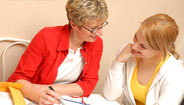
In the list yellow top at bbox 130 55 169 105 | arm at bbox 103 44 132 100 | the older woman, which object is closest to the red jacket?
the older woman

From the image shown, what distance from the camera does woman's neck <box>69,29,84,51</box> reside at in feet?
4.71

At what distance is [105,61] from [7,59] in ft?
2.91

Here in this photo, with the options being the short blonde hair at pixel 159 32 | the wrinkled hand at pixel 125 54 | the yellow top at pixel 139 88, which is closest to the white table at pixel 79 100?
the yellow top at pixel 139 88

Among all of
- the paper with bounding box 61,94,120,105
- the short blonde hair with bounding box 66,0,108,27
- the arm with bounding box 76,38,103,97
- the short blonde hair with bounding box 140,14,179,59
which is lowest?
the paper with bounding box 61,94,120,105

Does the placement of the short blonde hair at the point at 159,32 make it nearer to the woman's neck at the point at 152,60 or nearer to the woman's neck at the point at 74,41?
the woman's neck at the point at 152,60

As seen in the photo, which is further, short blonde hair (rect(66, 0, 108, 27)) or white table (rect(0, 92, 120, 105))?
short blonde hair (rect(66, 0, 108, 27))

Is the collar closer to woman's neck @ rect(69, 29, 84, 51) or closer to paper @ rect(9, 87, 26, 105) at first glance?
woman's neck @ rect(69, 29, 84, 51)

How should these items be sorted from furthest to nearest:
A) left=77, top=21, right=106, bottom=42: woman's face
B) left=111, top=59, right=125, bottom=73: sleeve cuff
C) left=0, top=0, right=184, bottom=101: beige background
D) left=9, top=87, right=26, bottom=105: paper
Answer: left=0, top=0, right=184, bottom=101: beige background, left=111, top=59, right=125, bottom=73: sleeve cuff, left=77, top=21, right=106, bottom=42: woman's face, left=9, top=87, right=26, bottom=105: paper

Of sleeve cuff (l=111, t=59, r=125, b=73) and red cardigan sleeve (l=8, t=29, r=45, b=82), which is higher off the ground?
red cardigan sleeve (l=8, t=29, r=45, b=82)

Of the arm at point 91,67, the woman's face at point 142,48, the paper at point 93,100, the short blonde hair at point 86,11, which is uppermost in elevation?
the short blonde hair at point 86,11

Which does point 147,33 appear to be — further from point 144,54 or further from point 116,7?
point 116,7

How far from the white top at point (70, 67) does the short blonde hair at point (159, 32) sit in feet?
1.57

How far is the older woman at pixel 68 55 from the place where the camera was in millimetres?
1269

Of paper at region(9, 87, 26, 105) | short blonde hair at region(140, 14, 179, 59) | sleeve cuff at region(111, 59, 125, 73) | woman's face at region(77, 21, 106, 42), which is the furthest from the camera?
sleeve cuff at region(111, 59, 125, 73)
